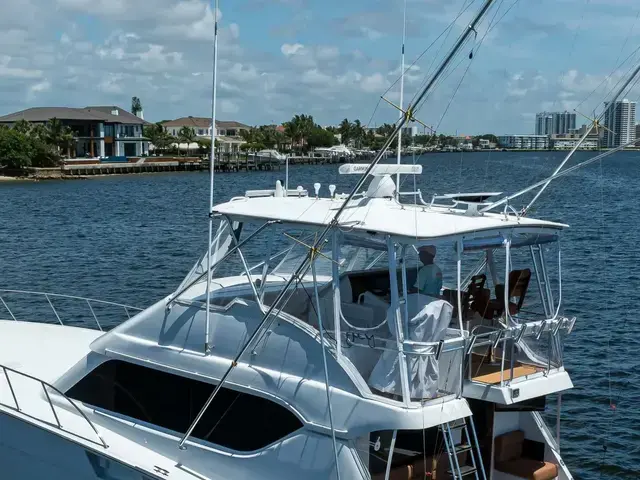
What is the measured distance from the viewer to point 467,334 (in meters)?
9.37

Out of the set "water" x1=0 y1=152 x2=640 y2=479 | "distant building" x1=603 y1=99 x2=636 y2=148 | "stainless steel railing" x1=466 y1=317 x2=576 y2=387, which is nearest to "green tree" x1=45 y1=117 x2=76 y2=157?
"water" x1=0 y1=152 x2=640 y2=479

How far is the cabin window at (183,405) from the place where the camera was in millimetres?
9836

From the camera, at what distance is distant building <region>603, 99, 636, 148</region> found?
10.6 m

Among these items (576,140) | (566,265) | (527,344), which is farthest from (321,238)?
(566,265)

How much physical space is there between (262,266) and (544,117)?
4750 mm

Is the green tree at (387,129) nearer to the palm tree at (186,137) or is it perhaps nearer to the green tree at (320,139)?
the palm tree at (186,137)

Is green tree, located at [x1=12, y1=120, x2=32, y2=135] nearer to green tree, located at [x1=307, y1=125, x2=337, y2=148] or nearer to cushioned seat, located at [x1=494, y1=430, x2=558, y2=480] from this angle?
green tree, located at [x1=307, y1=125, x2=337, y2=148]

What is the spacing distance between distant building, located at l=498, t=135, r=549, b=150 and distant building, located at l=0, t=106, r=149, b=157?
4735 inches

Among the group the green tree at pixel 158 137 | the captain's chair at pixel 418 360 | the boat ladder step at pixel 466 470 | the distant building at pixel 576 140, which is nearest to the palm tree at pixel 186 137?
the green tree at pixel 158 137

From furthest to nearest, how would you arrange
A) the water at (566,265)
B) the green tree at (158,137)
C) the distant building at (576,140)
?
the green tree at (158,137) < the water at (566,265) < the distant building at (576,140)

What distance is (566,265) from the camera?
101 feet

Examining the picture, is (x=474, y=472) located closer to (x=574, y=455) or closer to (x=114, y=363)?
(x=114, y=363)

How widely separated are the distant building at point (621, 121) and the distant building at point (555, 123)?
19.1 inches

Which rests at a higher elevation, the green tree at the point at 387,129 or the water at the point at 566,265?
the green tree at the point at 387,129
